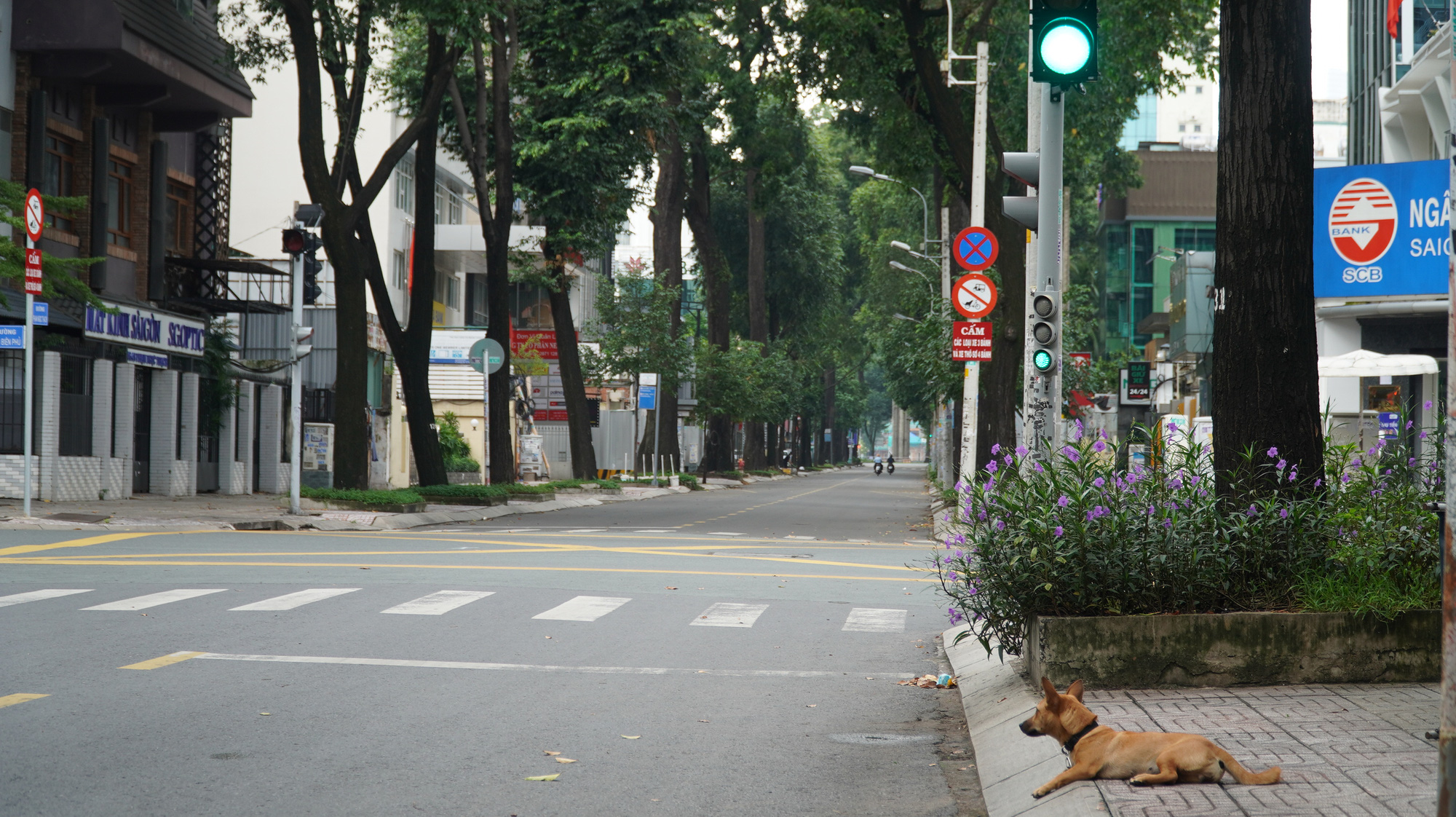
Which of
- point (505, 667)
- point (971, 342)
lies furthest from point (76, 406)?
point (505, 667)

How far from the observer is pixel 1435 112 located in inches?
1204

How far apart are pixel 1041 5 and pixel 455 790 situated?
5.76 meters

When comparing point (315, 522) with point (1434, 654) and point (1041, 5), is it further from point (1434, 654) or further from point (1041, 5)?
point (1434, 654)

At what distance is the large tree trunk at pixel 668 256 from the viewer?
5053 cm

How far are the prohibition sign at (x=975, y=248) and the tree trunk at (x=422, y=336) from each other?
429 inches

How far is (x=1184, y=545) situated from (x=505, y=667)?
4.33 m

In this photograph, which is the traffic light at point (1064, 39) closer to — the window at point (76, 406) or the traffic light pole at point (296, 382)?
the traffic light pole at point (296, 382)

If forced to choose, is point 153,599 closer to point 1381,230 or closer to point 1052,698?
point 1052,698

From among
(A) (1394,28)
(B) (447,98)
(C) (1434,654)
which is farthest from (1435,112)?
(C) (1434,654)

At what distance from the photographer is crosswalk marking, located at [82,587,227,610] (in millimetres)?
11789

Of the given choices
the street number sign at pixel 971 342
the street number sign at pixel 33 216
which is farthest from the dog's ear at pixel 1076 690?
the street number sign at pixel 33 216

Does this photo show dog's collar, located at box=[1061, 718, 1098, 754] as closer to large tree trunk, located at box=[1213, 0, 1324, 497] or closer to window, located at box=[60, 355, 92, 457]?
large tree trunk, located at box=[1213, 0, 1324, 497]

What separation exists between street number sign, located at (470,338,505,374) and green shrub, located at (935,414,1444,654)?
22.7 metres

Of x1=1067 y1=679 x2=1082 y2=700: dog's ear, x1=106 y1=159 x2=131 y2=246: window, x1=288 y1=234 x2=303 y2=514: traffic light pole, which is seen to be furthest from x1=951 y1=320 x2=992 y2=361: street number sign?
x1=106 y1=159 x2=131 y2=246: window
